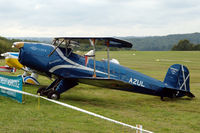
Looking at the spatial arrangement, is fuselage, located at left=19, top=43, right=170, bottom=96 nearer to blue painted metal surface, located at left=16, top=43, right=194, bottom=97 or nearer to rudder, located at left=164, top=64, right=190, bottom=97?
blue painted metal surface, located at left=16, top=43, right=194, bottom=97

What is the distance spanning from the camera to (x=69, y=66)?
891 centimetres

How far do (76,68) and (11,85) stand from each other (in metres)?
2.30

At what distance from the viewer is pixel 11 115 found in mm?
6184

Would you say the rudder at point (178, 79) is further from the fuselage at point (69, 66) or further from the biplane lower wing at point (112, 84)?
the biplane lower wing at point (112, 84)

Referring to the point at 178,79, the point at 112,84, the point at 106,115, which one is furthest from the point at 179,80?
the point at 106,115

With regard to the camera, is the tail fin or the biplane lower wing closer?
the biplane lower wing

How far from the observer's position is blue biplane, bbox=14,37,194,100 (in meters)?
8.39

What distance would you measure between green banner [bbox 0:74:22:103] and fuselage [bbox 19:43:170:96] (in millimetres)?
759

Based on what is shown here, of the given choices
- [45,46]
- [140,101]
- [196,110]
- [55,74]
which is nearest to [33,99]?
[55,74]

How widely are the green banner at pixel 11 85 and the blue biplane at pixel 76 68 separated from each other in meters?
0.76

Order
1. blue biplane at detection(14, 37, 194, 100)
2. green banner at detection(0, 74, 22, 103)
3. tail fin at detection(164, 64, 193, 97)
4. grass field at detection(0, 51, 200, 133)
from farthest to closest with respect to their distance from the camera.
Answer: tail fin at detection(164, 64, 193, 97)
blue biplane at detection(14, 37, 194, 100)
green banner at detection(0, 74, 22, 103)
grass field at detection(0, 51, 200, 133)

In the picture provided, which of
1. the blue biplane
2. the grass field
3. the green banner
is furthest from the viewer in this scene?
the blue biplane

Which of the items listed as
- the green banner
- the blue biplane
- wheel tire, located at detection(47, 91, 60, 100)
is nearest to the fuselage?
the blue biplane

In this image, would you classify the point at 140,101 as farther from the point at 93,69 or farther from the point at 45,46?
the point at 45,46
